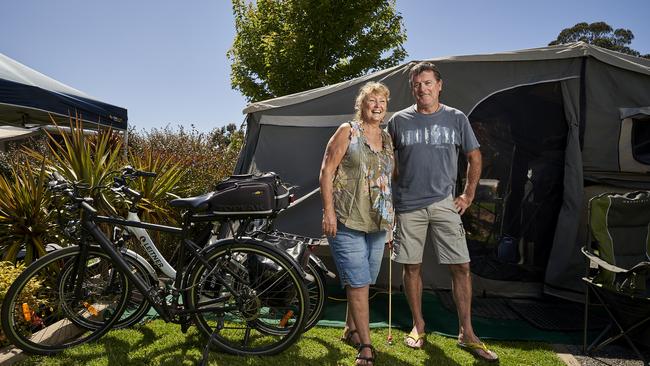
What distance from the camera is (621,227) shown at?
2.91m

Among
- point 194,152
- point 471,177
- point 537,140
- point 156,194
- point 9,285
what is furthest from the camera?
point 194,152

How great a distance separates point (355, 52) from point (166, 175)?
313 inches

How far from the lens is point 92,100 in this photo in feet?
17.9

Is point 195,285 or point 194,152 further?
point 194,152

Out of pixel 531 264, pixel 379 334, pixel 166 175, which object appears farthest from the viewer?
pixel 166 175

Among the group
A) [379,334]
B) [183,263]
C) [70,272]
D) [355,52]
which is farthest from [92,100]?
[355,52]

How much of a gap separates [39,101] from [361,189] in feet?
13.3

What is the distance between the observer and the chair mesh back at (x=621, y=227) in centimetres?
282

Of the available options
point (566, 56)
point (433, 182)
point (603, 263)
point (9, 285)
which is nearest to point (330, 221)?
point (433, 182)

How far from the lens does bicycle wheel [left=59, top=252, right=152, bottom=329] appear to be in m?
2.64

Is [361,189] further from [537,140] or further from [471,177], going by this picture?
[537,140]

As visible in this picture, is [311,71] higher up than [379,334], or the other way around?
[311,71]

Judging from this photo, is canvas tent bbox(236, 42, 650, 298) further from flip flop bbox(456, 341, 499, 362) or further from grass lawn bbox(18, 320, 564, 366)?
flip flop bbox(456, 341, 499, 362)

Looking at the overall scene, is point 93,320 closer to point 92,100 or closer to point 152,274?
point 152,274
